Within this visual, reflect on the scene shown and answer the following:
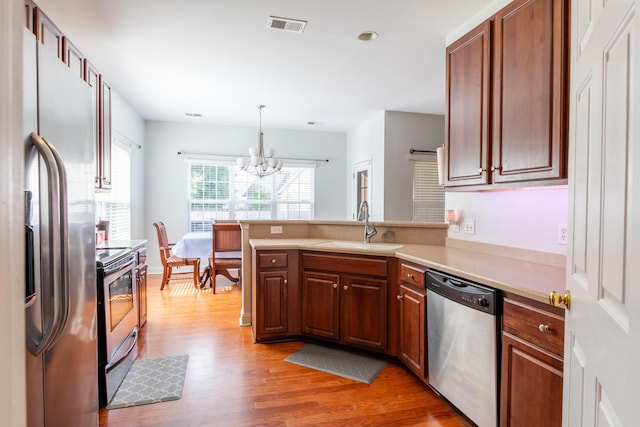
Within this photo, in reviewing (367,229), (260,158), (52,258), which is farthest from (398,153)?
(52,258)

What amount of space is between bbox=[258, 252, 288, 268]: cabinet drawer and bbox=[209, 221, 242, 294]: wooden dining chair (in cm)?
188

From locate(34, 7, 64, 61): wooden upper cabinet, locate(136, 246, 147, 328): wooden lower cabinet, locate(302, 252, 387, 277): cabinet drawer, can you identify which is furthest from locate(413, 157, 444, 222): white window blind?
locate(34, 7, 64, 61): wooden upper cabinet

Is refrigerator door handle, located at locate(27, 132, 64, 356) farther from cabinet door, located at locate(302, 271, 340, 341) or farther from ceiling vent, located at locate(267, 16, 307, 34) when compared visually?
ceiling vent, located at locate(267, 16, 307, 34)

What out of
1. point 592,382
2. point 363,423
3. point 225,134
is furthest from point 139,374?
point 225,134

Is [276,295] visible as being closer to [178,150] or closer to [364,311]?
[364,311]

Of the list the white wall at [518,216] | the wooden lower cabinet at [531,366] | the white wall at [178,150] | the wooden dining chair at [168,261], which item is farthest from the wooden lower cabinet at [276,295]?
the white wall at [178,150]

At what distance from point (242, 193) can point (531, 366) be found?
5.58 metres

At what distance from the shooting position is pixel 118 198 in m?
4.70

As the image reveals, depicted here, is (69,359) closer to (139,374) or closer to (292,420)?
(292,420)

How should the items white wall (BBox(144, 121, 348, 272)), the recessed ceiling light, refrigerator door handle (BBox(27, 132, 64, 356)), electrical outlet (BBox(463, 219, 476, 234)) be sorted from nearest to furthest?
refrigerator door handle (BBox(27, 132, 64, 356)) → electrical outlet (BBox(463, 219, 476, 234)) → the recessed ceiling light → white wall (BBox(144, 121, 348, 272))

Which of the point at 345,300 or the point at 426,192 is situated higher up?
the point at 426,192

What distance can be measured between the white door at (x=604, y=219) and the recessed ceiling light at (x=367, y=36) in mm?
2161

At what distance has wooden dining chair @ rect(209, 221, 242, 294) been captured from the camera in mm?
4668

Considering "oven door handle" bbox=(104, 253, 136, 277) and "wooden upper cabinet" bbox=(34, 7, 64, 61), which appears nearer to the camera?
"wooden upper cabinet" bbox=(34, 7, 64, 61)
